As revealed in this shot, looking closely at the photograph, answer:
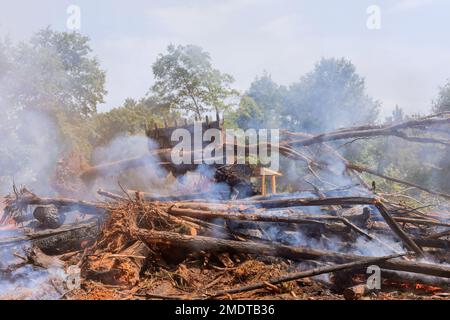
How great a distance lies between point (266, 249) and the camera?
472cm

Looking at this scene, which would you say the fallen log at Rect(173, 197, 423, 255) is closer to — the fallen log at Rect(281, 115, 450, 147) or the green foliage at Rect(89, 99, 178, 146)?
the fallen log at Rect(281, 115, 450, 147)

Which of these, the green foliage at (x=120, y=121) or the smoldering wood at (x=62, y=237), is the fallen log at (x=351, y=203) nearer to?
the smoldering wood at (x=62, y=237)

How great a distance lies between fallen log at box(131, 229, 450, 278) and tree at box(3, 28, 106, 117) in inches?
835

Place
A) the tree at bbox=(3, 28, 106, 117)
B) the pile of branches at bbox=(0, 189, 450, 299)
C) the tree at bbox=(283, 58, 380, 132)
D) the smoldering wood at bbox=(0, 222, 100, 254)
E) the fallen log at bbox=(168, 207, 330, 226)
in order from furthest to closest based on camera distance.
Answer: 1. the tree at bbox=(283, 58, 380, 132)
2. the tree at bbox=(3, 28, 106, 117)
3. the smoldering wood at bbox=(0, 222, 100, 254)
4. the fallen log at bbox=(168, 207, 330, 226)
5. the pile of branches at bbox=(0, 189, 450, 299)

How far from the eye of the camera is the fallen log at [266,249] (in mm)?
4082

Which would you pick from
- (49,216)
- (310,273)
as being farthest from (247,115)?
(310,273)

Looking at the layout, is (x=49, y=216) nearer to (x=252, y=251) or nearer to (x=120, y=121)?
(x=252, y=251)

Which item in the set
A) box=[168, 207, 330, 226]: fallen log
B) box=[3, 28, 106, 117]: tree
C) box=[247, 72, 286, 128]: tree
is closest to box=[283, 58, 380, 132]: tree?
box=[247, 72, 286, 128]: tree

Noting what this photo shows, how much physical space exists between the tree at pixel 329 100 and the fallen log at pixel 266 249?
23.7 meters

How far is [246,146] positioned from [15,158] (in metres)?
17.3

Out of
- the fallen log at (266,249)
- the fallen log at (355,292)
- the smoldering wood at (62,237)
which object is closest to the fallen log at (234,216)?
the fallen log at (266,249)

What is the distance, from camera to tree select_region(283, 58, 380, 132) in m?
28.5

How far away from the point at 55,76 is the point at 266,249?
84.0 ft
